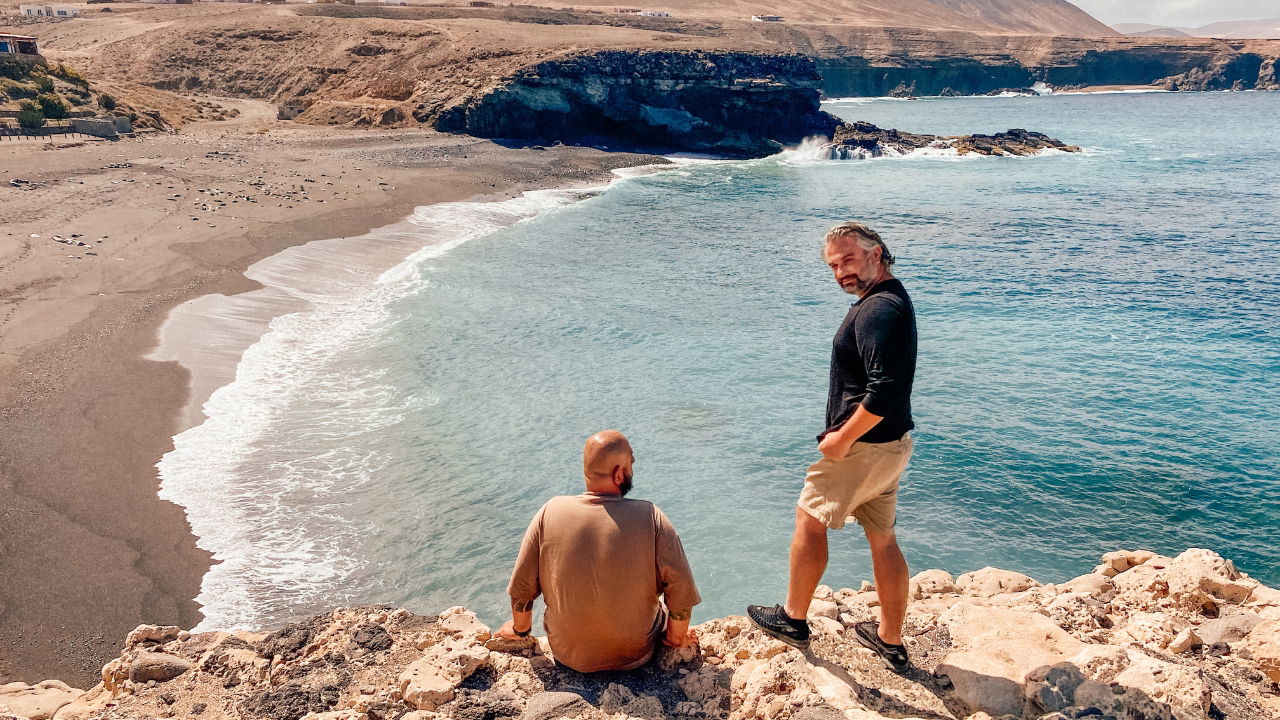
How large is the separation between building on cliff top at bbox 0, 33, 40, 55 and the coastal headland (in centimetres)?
378

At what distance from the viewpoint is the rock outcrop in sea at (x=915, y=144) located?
51.1 meters

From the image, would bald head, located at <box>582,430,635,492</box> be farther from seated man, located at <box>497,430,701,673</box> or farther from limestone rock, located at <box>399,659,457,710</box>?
limestone rock, located at <box>399,659,457,710</box>

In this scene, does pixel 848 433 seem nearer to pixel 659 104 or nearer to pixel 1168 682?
pixel 1168 682

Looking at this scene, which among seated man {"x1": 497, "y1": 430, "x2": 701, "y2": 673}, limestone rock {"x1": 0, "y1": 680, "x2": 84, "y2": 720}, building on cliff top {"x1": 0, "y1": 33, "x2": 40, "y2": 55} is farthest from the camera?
building on cliff top {"x1": 0, "y1": 33, "x2": 40, "y2": 55}

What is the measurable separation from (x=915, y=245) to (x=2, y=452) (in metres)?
22.7

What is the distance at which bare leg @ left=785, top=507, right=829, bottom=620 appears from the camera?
4062mm

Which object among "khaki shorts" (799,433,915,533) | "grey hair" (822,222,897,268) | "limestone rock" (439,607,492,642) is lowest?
"limestone rock" (439,607,492,642)

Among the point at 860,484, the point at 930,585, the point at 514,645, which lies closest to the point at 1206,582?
the point at 930,585

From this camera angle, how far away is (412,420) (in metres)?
11.6

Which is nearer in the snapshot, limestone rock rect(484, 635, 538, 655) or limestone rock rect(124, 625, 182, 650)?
limestone rock rect(484, 635, 538, 655)

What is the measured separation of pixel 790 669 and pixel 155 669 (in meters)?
3.70

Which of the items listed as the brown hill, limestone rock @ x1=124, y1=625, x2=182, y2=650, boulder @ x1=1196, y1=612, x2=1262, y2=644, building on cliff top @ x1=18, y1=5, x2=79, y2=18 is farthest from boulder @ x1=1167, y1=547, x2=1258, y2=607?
the brown hill

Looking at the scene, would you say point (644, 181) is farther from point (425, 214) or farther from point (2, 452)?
point (2, 452)

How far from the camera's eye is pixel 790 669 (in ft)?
12.7
